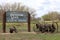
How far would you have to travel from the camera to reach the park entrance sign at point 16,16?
22.0 m

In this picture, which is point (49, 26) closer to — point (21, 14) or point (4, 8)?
point (21, 14)

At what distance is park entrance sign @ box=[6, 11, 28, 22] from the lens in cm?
2205

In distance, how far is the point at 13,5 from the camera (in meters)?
46.5

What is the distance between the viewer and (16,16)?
22312mm

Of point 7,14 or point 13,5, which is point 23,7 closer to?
point 13,5

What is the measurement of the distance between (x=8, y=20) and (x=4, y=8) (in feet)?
59.3

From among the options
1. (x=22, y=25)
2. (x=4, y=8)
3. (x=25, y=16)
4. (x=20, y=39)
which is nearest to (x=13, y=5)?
(x=4, y=8)

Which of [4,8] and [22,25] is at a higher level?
[4,8]

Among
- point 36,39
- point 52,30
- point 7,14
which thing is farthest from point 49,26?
point 36,39

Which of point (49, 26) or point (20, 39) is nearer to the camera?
point (20, 39)

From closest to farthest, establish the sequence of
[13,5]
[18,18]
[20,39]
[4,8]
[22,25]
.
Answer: [20,39] → [18,18] → [22,25] → [4,8] → [13,5]

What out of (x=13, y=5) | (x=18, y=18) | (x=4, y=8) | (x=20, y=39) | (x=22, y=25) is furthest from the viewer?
(x=13, y=5)

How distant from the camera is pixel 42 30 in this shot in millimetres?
20859

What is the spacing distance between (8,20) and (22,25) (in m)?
10.4
